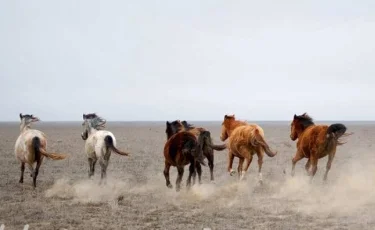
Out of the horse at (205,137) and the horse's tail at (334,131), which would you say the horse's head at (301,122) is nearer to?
the horse's tail at (334,131)

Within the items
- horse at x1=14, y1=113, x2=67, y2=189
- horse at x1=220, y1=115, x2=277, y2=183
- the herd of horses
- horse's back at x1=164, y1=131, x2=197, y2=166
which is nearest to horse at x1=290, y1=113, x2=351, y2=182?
the herd of horses

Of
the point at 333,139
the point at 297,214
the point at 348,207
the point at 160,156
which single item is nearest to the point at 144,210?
the point at 297,214

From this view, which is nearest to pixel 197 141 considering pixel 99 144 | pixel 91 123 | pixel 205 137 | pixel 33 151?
pixel 205 137

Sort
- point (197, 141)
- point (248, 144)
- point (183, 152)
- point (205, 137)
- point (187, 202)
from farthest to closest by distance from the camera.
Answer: point (248, 144), point (205, 137), point (197, 141), point (183, 152), point (187, 202)

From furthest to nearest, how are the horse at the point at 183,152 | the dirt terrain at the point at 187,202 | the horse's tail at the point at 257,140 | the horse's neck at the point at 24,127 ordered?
the horse's neck at the point at 24,127 < the horse's tail at the point at 257,140 < the horse at the point at 183,152 < the dirt terrain at the point at 187,202

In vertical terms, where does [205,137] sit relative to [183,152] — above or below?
above

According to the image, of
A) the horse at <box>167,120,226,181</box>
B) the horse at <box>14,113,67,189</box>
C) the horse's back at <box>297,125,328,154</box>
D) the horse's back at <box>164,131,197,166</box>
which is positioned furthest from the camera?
the horse's back at <box>297,125,328,154</box>

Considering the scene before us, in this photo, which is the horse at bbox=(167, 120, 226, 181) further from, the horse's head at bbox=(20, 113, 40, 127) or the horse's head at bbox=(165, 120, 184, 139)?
the horse's head at bbox=(20, 113, 40, 127)

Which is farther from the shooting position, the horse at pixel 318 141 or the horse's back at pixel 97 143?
the horse's back at pixel 97 143

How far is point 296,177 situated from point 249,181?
1.31 meters

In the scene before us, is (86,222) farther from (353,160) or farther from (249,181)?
(353,160)

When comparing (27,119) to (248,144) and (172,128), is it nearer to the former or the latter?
(172,128)

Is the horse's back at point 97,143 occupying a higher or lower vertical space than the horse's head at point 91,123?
lower

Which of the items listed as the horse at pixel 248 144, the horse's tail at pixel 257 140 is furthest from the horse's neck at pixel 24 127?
the horse's tail at pixel 257 140
